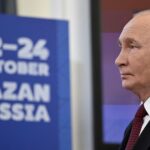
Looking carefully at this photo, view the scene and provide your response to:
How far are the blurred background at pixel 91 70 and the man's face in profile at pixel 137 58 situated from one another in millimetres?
1242

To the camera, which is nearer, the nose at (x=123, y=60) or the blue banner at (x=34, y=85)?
the nose at (x=123, y=60)

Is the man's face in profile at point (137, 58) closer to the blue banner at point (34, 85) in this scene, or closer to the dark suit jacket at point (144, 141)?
the dark suit jacket at point (144, 141)

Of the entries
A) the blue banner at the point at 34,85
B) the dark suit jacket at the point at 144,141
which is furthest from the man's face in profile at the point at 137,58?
the blue banner at the point at 34,85

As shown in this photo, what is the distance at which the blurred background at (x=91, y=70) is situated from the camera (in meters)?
2.57

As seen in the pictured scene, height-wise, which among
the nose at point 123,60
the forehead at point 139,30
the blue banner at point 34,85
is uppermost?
the forehead at point 139,30

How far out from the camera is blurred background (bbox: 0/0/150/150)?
257 cm

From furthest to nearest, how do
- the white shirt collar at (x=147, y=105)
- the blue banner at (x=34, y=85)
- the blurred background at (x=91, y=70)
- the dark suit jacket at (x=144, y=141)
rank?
the blurred background at (x=91, y=70) < the blue banner at (x=34, y=85) < the white shirt collar at (x=147, y=105) < the dark suit jacket at (x=144, y=141)

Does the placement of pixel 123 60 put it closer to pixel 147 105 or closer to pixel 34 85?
pixel 147 105

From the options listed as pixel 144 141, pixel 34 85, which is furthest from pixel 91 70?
pixel 144 141

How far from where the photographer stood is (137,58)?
1.31 meters

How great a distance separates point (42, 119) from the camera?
7.70ft

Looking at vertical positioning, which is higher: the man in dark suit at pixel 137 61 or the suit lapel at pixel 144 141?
the man in dark suit at pixel 137 61

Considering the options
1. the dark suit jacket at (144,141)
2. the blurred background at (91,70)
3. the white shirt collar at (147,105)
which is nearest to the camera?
the dark suit jacket at (144,141)

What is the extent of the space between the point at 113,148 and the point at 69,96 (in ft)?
1.33
